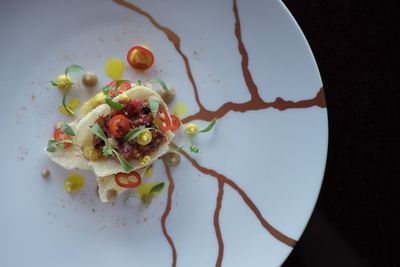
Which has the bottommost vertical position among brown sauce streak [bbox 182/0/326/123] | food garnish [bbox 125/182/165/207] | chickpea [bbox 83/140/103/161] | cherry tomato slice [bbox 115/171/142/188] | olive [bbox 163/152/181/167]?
food garnish [bbox 125/182/165/207]

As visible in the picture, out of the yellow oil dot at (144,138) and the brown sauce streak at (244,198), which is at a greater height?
the yellow oil dot at (144,138)

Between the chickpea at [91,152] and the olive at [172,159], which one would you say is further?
the olive at [172,159]

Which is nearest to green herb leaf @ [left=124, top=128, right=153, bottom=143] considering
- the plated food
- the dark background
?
the plated food

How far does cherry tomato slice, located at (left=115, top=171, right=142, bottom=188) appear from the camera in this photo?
6.57 ft

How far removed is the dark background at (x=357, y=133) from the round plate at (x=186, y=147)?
33 cm

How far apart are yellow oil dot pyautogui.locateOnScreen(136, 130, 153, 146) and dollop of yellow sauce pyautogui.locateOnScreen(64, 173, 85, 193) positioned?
450 millimetres

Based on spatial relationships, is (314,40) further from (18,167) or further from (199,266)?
(18,167)

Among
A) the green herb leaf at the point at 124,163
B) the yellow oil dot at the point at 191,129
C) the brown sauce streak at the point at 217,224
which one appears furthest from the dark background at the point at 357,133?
the green herb leaf at the point at 124,163

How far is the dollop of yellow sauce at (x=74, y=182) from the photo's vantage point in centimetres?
204

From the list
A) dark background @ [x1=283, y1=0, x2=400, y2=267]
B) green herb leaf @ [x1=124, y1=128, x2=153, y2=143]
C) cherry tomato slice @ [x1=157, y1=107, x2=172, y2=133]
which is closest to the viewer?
green herb leaf @ [x1=124, y1=128, x2=153, y2=143]

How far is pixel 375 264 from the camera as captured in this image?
2.31m

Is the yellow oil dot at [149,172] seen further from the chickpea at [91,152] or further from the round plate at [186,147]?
the chickpea at [91,152]

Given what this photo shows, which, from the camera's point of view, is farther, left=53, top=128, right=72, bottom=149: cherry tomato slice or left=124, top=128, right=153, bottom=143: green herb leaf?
left=53, top=128, right=72, bottom=149: cherry tomato slice

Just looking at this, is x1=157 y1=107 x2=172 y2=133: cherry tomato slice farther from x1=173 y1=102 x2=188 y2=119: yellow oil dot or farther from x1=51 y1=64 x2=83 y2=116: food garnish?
x1=51 y1=64 x2=83 y2=116: food garnish
